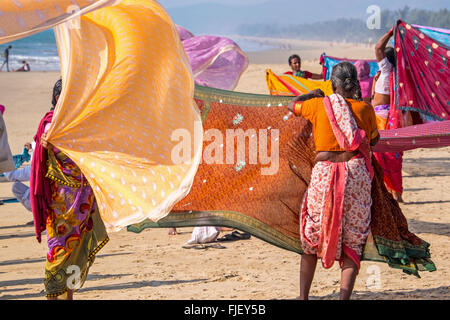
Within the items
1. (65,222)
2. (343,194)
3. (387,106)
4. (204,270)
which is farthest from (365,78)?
(65,222)

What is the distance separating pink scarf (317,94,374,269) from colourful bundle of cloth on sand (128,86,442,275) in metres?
0.35

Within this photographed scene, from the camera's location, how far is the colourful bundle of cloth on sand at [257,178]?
469cm

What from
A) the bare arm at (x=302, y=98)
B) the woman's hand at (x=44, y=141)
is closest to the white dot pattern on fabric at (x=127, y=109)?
the woman's hand at (x=44, y=141)

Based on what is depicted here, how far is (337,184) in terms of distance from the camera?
4309 mm

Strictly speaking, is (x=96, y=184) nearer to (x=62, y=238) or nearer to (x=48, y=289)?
(x=62, y=238)

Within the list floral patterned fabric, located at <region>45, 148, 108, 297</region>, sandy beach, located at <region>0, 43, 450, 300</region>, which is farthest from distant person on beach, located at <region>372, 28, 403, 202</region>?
floral patterned fabric, located at <region>45, 148, 108, 297</region>

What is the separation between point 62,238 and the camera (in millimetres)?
4582

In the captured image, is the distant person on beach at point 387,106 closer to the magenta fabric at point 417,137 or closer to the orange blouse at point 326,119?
the magenta fabric at point 417,137

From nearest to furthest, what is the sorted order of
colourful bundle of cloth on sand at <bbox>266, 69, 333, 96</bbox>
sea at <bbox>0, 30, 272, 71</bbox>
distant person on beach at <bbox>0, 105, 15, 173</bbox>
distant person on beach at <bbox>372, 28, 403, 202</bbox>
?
1. distant person on beach at <bbox>0, 105, 15, 173</bbox>
2. distant person on beach at <bbox>372, 28, 403, 202</bbox>
3. colourful bundle of cloth on sand at <bbox>266, 69, 333, 96</bbox>
4. sea at <bbox>0, 30, 272, 71</bbox>

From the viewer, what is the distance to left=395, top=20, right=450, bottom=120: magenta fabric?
7.43m

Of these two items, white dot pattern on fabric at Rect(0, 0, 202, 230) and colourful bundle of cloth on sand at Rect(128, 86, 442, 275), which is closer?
white dot pattern on fabric at Rect(0, 0, 202, 230)

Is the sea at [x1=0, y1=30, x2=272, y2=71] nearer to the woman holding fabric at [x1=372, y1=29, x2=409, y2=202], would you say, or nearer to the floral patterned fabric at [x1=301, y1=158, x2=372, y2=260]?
the woman holding fabric at [x1=372, y1=29, x2=409, y2=202]
